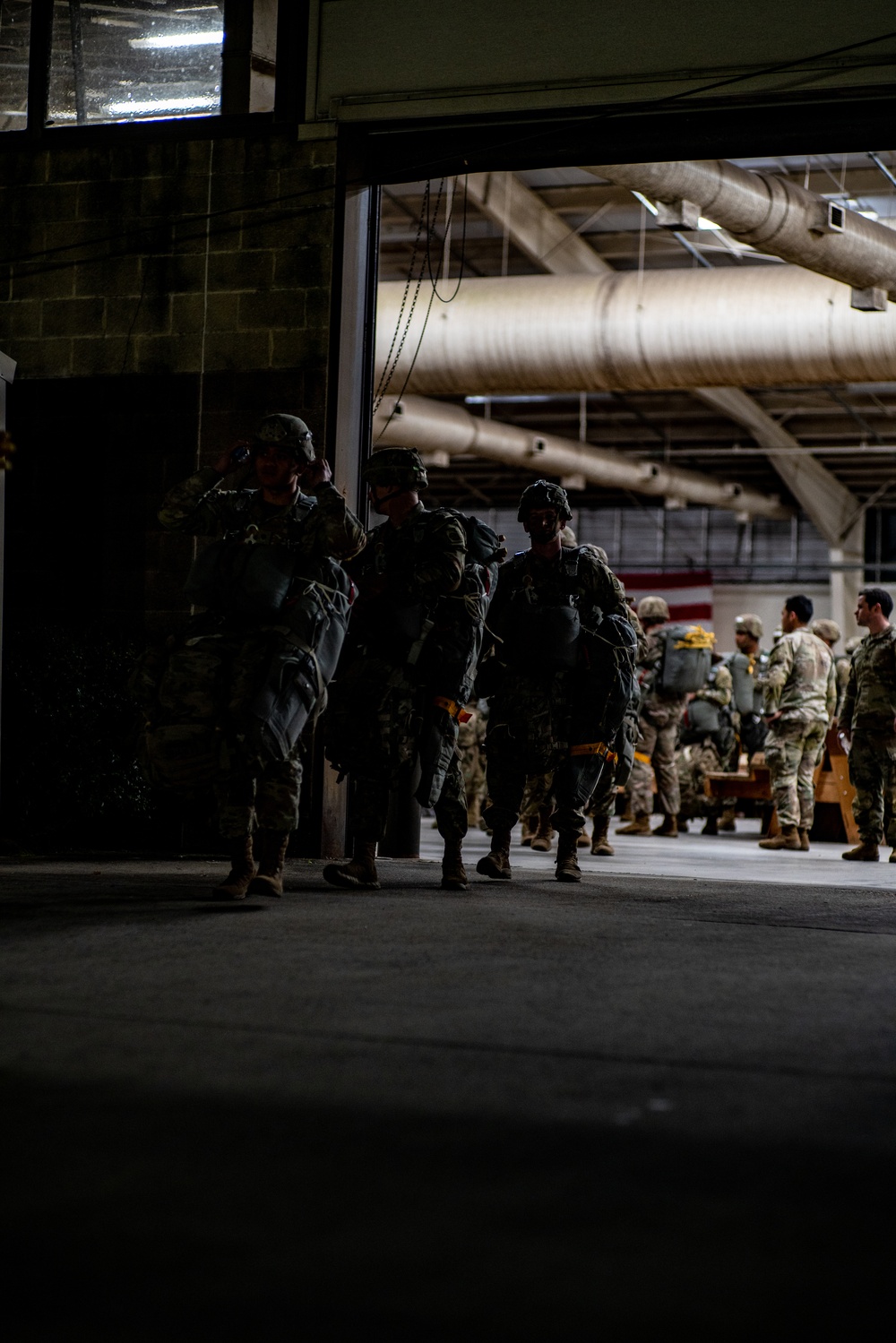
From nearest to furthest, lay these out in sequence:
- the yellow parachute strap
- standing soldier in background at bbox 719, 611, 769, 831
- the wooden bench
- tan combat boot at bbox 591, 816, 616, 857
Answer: tan combat boot at bbox 591, 816, 616, 857
the yellow parachute strap
the wooden bench
standing soldier in background at bbox 719, 611, 769, 831

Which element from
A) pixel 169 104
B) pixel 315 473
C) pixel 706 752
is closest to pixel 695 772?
pixel 706 752

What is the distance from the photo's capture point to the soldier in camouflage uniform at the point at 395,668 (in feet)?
21.2

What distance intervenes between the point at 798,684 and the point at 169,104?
22.4 feet

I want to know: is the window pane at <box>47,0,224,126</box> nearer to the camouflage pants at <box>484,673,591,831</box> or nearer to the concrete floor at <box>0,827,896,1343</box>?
the camouflage pants at <box>484,673,591,831</box>

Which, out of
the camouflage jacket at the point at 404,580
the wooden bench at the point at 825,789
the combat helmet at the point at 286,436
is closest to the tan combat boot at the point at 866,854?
the wooden bench at the point at 825,789

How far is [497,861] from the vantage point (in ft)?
24.8

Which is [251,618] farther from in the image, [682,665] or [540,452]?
[540,452]

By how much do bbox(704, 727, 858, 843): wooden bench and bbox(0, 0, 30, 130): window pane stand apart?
8.75 meters

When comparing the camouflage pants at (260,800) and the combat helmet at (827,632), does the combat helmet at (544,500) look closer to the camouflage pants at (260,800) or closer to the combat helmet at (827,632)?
the camouflage pants at (260,800)

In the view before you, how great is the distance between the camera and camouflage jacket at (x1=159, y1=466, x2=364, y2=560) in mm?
5988

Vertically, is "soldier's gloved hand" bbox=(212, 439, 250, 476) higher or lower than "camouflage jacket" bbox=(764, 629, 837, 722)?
higher

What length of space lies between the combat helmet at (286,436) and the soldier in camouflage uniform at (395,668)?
0.60 m

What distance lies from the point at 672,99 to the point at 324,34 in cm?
210

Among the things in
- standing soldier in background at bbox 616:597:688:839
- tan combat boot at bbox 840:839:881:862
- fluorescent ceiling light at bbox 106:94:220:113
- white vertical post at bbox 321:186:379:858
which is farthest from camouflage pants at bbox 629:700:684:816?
fluorescent ceiling light at bbox 106:94:220:113
